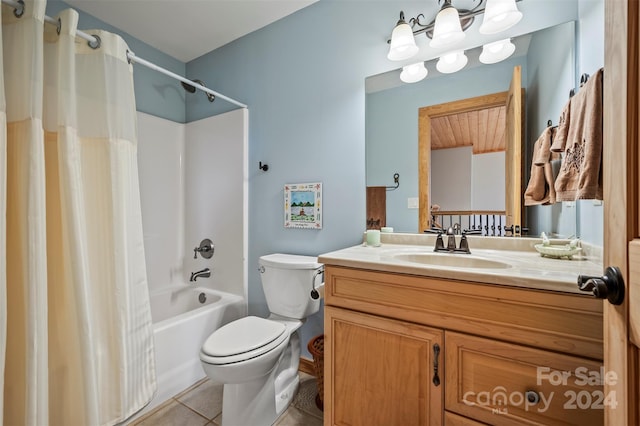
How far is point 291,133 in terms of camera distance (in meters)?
1.97

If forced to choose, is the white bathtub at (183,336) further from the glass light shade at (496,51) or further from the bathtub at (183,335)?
the glass light shade at (496,51)

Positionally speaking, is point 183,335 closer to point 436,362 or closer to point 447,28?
point 436,362

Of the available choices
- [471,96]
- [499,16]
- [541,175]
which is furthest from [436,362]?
[499,16]

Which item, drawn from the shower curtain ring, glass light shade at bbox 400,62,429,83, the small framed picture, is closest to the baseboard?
the small framed picture

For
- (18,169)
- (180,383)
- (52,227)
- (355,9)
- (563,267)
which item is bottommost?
(180,383)

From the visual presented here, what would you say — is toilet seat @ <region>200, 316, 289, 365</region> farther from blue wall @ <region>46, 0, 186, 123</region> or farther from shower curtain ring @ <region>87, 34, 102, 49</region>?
blue wall @ <region>46, 0, 186, 123</region>

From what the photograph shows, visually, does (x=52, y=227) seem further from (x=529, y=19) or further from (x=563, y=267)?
(x=529, y=19)

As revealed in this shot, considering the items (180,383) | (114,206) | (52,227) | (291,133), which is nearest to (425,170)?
(291,133)

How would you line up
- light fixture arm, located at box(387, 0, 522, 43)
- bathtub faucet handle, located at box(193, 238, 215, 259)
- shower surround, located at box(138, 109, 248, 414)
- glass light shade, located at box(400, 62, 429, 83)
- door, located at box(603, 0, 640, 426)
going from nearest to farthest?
door, located at box(603, 0, 640, 426), light fixture arm, located at box(387, 0, 522, 43), glass light shade, located at box(400, 62, 429, 83), shower surround, located at box(138, 109, 248, 414), bathtub faucet handle, located at box(193, 238, 215, 259)

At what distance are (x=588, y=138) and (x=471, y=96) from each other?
2.48ft

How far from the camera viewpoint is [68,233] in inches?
40.7

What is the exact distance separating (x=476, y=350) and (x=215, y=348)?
1072 millimetres

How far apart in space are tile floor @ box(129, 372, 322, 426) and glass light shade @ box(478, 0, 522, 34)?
2.14m

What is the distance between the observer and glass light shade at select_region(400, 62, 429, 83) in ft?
5.08
